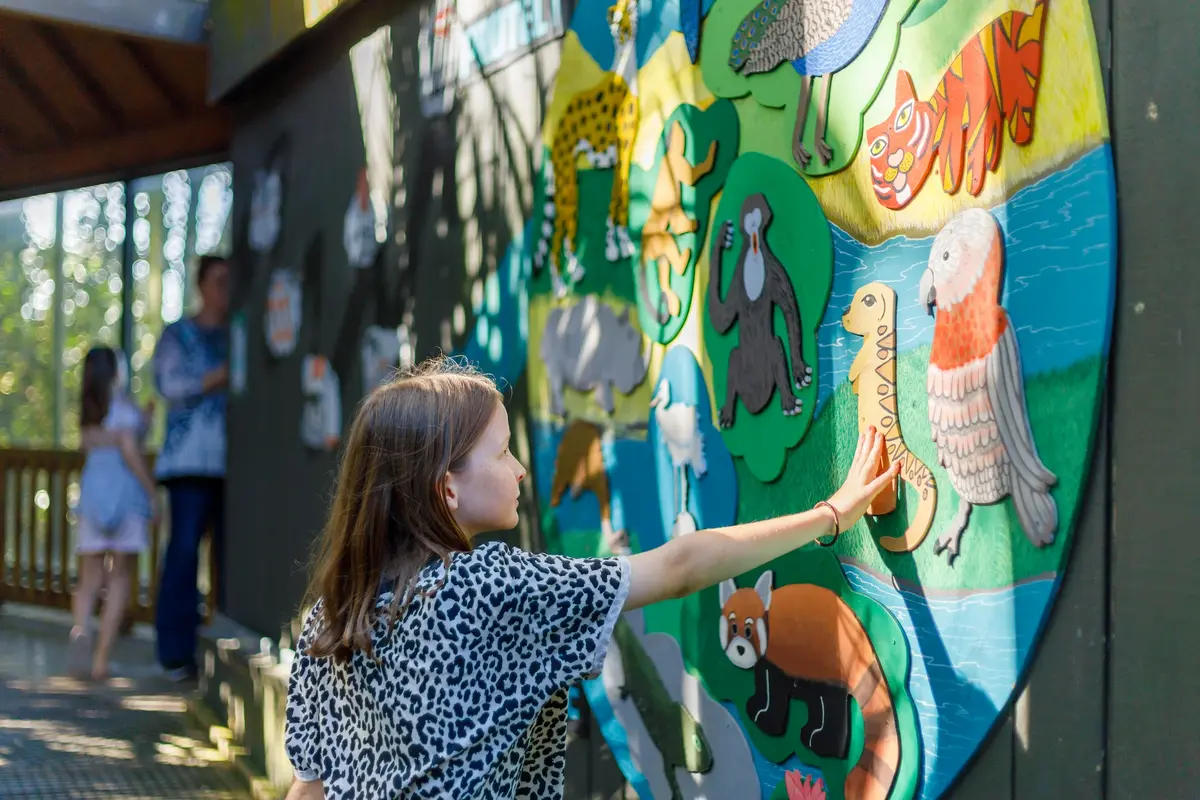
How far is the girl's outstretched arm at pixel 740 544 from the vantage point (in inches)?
70.0

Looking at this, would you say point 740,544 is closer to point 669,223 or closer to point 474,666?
point 474,666

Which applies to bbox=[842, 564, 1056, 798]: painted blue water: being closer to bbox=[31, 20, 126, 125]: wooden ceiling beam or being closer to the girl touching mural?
the girl touching mural

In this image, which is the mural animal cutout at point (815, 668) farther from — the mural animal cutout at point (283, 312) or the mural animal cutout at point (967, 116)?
the mural animal cutout at point (283, 312)

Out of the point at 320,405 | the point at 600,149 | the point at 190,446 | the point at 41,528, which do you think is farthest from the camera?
the point at 41,528

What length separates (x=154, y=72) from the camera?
706cm

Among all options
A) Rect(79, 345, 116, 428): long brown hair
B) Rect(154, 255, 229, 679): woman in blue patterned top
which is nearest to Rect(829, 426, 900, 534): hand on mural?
Rect(154, 255, 229, 679): woman in blue patterned top

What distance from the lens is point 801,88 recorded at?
230cm

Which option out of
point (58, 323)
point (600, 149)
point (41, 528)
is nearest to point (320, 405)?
point (600, 149)

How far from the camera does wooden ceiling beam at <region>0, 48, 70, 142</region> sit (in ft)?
24.0

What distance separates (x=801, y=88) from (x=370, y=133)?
9.05ft

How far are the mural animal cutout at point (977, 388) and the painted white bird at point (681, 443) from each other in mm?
748

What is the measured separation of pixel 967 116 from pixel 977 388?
1.37ft

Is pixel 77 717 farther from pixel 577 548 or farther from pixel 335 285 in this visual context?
pixel 577 548

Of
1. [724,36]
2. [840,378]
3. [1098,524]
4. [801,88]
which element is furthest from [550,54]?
[1098,524]
